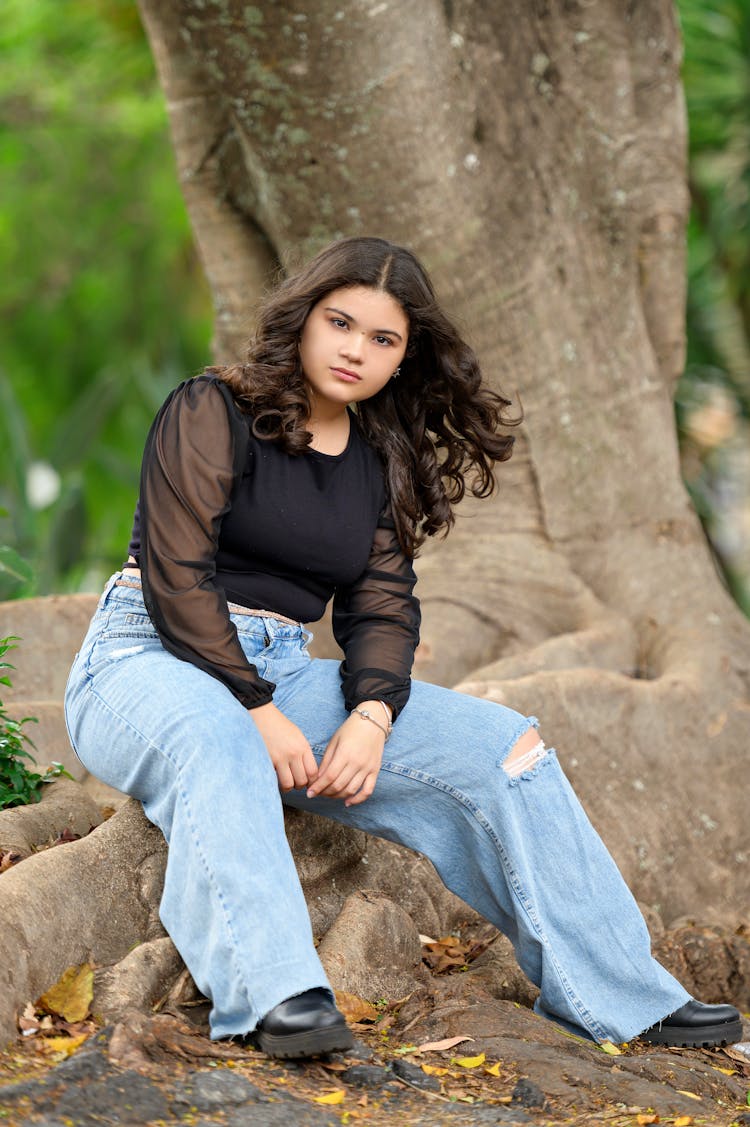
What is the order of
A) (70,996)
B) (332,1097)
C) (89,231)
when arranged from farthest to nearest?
(89,231), (70,996), (332,1097)

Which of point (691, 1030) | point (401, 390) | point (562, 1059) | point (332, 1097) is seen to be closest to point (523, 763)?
point (562, 1059)

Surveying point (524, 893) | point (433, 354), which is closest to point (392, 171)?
point (433, 354)

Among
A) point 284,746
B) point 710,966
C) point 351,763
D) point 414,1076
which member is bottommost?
point 710,966

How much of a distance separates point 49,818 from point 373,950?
2.91ft

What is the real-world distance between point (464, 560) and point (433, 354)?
6.77 feet

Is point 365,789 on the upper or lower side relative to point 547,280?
lower

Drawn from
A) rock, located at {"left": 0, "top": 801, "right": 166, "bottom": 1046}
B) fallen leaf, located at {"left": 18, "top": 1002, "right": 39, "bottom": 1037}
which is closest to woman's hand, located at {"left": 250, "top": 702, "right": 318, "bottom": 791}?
rock, located at {"left": 0, "top": 801, "right": 166, "bottom": 1046}

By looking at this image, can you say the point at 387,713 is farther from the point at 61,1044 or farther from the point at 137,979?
the point at 61,1044

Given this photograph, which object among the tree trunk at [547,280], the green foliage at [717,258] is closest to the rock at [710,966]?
the tree trunk at [547,280]

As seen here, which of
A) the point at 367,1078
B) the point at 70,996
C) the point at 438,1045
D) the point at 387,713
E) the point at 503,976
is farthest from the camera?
the point at 503,976

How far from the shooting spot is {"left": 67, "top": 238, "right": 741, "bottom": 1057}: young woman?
2748mm

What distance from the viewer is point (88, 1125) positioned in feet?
7.38

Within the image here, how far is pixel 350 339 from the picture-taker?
3086 millimetres

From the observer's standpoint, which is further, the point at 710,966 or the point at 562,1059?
the point at 710,966
